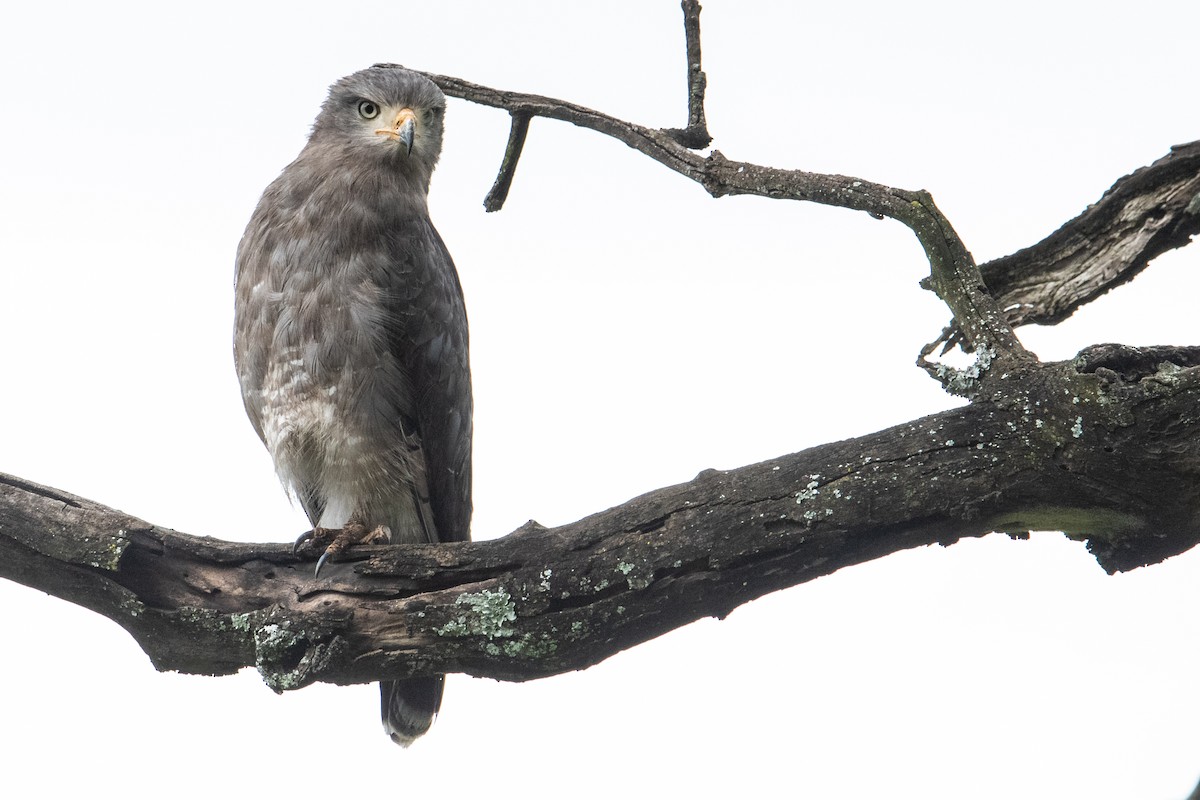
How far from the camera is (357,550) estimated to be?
4.21 m

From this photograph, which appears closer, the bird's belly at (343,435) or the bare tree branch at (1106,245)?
the bare tree branch at (1106,245)

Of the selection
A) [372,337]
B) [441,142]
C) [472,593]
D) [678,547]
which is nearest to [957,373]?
[678,547]

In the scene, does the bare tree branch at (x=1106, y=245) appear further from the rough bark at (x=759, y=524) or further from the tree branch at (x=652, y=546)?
the tree branch at (x=652, y=546)

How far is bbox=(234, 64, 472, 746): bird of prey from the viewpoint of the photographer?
5027mm

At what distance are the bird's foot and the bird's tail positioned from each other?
821 millimetres

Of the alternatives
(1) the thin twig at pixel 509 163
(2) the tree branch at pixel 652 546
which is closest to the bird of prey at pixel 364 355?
(1) the thin twig at pixel 509 163

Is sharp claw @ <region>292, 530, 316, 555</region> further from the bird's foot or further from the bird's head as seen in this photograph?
the bird's head

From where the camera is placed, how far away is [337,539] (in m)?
4.29

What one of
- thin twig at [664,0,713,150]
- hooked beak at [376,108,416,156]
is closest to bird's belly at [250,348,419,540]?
hooked beak at [376,108,416,156]

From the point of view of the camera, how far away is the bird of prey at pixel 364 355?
503 cm

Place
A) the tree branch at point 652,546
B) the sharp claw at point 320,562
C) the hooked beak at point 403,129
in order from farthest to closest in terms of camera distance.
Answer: the hooked beak at point 403,129 < the sharp claw at point 320,562 < the tree branch at point 652,546

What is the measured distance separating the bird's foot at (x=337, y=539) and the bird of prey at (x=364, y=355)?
2 centimetres

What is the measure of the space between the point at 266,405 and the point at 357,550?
131 centimetres

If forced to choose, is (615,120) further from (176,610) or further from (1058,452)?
(176,610)
